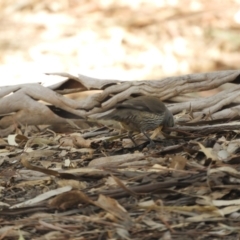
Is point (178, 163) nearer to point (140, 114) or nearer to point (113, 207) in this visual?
point (113, 207)

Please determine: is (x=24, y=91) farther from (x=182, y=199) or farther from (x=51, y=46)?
(x=51, y=46)

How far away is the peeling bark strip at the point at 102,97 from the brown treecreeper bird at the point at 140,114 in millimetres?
315

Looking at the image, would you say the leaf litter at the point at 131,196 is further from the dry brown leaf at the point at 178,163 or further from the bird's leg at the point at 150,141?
the bird's leg at the point at 150,141

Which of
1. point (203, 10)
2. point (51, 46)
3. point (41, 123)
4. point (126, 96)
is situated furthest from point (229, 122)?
point (203, 10)

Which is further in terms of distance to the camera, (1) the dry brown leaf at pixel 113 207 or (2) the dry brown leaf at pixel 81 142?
(2) the dry brown leaf at pixel 81 142

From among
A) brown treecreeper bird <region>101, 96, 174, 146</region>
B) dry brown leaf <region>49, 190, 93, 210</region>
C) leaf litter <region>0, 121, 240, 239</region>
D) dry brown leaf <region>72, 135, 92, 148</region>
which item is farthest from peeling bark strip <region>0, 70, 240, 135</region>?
dry brown leaf <region>49, 190, 93, 210</region>

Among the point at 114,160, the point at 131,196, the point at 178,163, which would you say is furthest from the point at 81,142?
the point at 131,196

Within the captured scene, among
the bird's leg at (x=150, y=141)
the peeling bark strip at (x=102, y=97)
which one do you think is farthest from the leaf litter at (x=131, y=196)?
the peeling bark strip at (x=102, y=97)

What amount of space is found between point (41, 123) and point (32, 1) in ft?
19.7

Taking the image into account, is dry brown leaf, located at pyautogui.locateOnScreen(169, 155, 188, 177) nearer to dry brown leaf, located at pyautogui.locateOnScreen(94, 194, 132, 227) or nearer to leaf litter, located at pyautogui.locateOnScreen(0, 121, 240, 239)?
leaf litter, located at pyautogui.locateOnScreen(0, 121, 240, 239)

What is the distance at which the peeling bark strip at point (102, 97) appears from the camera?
4.05 metres

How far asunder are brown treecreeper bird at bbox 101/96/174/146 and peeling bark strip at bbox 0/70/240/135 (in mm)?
315

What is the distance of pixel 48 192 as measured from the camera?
2818 mm

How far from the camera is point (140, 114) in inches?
145
